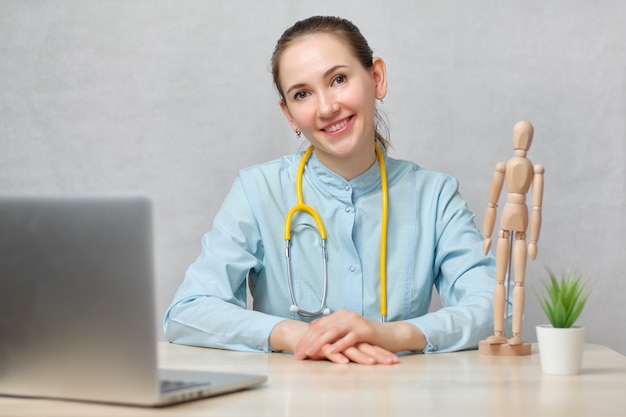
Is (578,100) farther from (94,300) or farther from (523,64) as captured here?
(94,300)

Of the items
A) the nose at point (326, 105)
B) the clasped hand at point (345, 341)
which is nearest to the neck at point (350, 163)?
the nose at point (326, 105)

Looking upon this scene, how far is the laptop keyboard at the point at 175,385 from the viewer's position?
1096mm

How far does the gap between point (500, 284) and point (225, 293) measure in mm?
634

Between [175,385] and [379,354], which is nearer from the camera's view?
[175,385]

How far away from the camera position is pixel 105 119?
291cm

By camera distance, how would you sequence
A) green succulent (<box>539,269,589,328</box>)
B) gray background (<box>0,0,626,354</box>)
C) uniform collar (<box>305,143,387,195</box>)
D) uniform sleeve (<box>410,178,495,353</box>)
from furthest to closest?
1. gray background (<box>0,0,626,354</box>)
2. uniform collar (<box>305,143,387,195</box>)
3. uniform sleeve (<box>410,178,495,353</box>)
4. green succulent (<box>539,269,589,328</box>)

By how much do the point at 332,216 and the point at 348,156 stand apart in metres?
0.14

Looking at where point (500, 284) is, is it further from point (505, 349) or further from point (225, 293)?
point (225, 293)

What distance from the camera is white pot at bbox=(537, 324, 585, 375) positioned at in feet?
4.46

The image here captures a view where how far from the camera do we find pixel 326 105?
6.83 feet

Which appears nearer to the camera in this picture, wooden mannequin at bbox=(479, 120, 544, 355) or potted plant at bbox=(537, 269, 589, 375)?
potted plant at bbox=(537, 269, 589, 375)

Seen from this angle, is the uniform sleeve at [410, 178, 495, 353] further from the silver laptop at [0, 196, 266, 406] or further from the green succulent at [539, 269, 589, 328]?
the silver laptop at [0, 196, 266, 406]

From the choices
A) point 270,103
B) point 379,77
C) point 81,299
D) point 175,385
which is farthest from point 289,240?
point 81,299

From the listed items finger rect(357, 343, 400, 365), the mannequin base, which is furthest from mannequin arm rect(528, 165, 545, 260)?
finger rect(357, 343, 400, 365)
